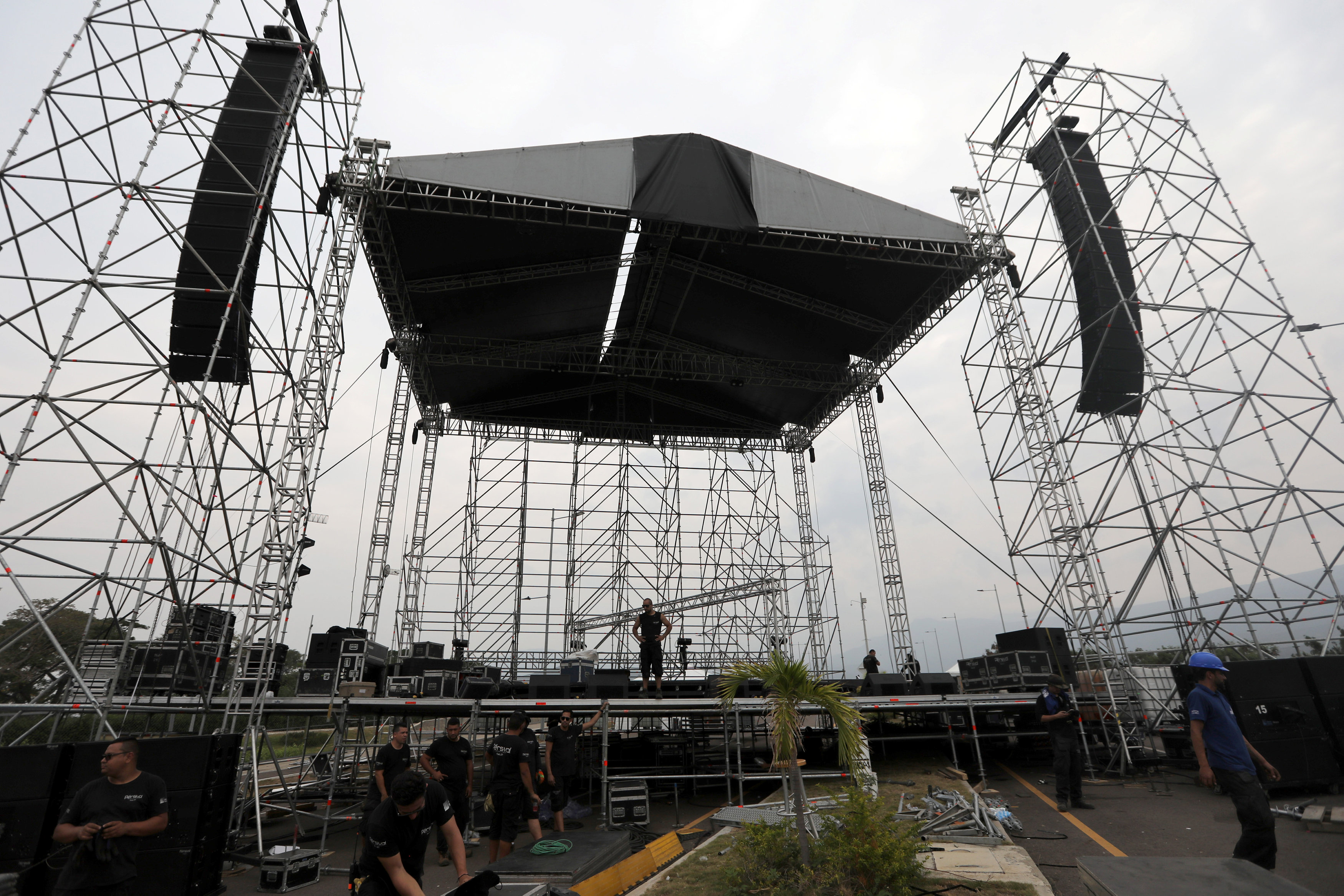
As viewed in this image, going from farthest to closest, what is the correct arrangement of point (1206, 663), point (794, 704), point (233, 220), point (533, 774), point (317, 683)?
point (317, 683) < point (233, 220) < point (533, 774) < point (794, 704) < point (1206, 663)

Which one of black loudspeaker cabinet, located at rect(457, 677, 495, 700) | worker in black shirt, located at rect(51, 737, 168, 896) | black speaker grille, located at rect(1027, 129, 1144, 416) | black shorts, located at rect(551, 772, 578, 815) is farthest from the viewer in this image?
black speaker grille, located at rect(1027, 129, 1144, 416)

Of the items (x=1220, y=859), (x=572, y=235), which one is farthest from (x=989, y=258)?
(x=1220, y=859)

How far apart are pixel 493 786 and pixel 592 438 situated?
1625 centimetres

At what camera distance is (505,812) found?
714cm

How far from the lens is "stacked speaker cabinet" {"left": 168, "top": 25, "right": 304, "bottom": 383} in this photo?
8859 millimetres

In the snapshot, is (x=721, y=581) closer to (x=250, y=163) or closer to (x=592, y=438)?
(x=592, y=438)

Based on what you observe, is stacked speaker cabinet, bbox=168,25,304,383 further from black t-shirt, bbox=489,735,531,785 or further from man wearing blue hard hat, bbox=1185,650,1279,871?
man wearing blue hard hat, bbox=1185,650,1279,871

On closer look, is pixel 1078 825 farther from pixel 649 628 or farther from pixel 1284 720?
pixel 649 628

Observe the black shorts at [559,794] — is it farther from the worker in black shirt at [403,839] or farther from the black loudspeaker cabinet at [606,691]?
the worker in black shirt at [403,839]

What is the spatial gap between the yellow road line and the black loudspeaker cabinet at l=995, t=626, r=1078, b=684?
200 centimetres

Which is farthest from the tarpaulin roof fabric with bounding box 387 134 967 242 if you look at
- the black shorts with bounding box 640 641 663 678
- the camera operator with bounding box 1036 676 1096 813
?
the camera operator with bounding box 1036 676 1096 813

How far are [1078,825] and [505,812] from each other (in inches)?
257

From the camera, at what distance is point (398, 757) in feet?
23.0

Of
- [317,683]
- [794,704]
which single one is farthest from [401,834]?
[317,683]
